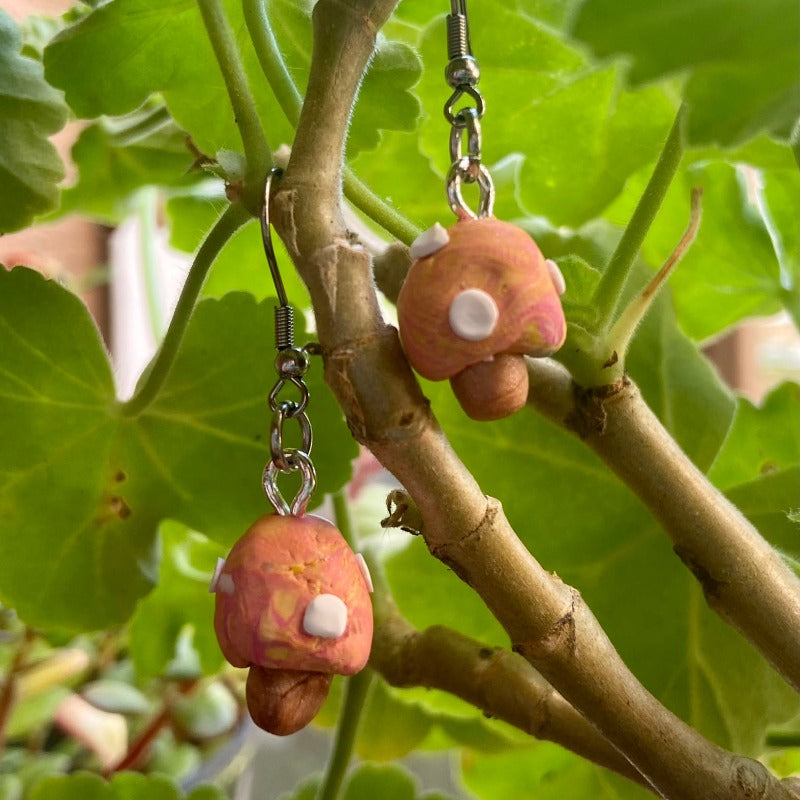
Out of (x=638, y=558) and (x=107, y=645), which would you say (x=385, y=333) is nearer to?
(x=638, y=558)

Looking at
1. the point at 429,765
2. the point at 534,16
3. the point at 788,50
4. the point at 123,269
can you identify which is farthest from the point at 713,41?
the point at 123,269

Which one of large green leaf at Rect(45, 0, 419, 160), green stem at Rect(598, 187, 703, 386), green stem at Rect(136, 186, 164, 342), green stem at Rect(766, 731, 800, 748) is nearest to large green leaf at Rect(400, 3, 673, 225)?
large green leaf at Rect(45, 0, 419, 160)

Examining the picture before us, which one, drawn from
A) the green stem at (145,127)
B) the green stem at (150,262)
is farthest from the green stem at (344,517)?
the green stem at (150,262)

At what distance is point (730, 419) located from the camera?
1.35 feet

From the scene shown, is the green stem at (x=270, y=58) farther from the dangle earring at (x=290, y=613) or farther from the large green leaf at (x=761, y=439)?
the large green leaf at (x=761, y=439)

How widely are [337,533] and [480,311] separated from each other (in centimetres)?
8

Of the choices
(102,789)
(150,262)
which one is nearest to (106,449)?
(102,789)

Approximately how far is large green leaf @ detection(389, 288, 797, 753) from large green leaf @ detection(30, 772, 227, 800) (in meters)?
0.17

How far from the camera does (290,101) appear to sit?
31 centimetres

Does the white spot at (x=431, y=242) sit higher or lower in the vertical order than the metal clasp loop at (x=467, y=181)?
lower

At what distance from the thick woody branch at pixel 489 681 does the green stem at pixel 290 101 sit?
16cm

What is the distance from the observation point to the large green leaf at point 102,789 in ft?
1.49

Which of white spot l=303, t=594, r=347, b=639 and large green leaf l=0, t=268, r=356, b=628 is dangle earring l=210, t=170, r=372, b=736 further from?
large green leaf l=0, t=268, r=356, b=628

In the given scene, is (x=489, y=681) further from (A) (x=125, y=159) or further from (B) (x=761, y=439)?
(A) (x=125, y=159)
